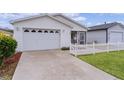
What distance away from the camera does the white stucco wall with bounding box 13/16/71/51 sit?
16.6 m

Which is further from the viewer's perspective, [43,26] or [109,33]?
[109,33]

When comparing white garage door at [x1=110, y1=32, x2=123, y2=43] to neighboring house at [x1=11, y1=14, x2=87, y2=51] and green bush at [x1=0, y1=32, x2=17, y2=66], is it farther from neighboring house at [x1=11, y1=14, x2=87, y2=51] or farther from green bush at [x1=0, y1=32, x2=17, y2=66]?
green bush at [x1=0, y1=32, x2=17, y2=66]

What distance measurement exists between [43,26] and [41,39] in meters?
1.35

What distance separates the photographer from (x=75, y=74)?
821cm

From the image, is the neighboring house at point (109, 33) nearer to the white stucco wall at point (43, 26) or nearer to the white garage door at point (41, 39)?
the white stucco wall at point (43, 26)

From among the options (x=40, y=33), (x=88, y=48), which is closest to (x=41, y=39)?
(x=40, y=33)

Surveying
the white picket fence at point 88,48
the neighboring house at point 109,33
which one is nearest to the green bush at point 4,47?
the white picket fence at point 88,48

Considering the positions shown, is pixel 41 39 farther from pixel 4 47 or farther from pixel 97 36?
pixel 97 36

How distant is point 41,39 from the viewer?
58.4 feet

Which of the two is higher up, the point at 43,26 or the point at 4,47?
the point at 43,26
